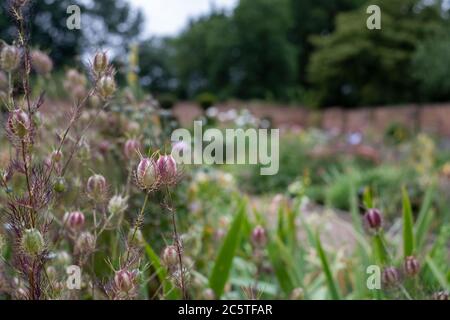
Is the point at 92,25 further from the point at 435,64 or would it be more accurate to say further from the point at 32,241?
the point at 32,241

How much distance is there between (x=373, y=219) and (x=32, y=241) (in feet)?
2.23

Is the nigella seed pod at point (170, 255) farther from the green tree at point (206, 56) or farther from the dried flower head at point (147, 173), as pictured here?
the green tree at point (206, 56)

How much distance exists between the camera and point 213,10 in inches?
1049

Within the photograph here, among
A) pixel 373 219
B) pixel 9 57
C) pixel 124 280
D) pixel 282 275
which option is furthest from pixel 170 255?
pixel 282 275

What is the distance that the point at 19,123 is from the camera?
0.65 meters

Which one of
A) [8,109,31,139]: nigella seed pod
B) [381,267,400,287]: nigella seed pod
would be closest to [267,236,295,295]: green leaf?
[381,267,400,287]: nigella seed pod

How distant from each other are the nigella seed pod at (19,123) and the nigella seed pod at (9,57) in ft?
0.48

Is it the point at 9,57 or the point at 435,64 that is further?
the point at 435,64

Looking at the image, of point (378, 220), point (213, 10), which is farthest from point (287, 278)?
point (213, 10)

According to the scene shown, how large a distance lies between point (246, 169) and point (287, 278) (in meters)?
5.93

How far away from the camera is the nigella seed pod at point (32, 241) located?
0.64 m

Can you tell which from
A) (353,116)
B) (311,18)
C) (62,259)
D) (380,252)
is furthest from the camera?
(311,18)

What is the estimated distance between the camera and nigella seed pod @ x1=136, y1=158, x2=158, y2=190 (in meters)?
0.59
